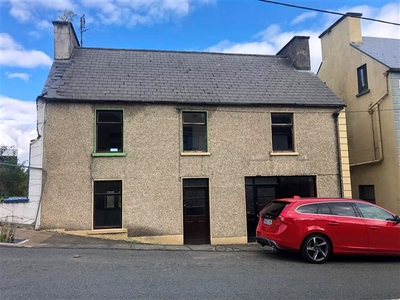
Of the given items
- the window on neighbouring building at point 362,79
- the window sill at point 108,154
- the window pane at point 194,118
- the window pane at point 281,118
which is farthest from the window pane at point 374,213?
the window on neighbouring building at point 362,79

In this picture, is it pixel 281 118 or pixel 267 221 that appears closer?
pixel 267 221

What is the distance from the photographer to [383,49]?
1700 centimetres

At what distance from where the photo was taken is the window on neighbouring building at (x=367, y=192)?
16.1 meters

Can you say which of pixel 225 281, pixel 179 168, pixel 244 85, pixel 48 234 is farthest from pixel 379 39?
pixel 48 234

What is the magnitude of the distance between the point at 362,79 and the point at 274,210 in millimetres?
10307

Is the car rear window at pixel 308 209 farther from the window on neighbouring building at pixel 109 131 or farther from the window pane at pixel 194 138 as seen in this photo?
the window on neighbouring building at pixel 109 131

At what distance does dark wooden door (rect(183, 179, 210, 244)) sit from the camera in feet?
42.8

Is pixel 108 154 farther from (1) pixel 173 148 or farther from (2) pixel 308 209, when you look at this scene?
(2) pixel 308 209

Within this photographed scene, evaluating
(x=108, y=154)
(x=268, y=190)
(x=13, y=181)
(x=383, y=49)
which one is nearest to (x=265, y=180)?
(x=268, y=190)

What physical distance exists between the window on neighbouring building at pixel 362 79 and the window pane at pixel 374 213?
27.6 feet

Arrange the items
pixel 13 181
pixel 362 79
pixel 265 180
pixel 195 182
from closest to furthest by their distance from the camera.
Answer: pixel 195 182, pixel 265 180, pixel 362 79, pixel 13 181

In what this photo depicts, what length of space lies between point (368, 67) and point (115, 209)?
12607 millimetres

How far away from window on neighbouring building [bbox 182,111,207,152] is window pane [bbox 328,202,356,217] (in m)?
5.50

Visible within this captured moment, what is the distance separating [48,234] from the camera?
38.0 feet
